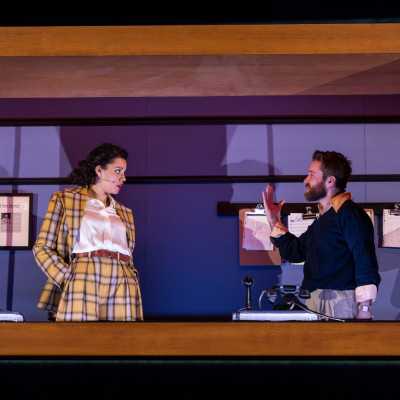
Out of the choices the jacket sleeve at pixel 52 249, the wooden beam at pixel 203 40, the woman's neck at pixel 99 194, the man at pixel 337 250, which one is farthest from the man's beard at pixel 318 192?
the jacket sleeve at pixel 52 249

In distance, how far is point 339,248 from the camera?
2.75 meters

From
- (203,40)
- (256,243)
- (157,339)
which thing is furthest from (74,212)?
(157,339)

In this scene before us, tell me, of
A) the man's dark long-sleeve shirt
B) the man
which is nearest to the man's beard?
the man

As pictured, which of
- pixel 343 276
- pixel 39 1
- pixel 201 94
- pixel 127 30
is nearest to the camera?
pixel 127 30

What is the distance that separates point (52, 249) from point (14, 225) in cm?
94

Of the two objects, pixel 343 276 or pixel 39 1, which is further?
pixel 39 1

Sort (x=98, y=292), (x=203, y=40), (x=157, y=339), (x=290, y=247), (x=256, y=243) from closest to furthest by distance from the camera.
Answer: (x=157, y=339)
(x=203, y=40)
(x=98, y=292)
(x=290, y=247)
(x=256, y=243)

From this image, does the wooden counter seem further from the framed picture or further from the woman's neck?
the framed picture

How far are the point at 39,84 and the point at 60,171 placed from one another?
0.62 metres

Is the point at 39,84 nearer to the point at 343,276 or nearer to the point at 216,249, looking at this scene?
the point at 216,249

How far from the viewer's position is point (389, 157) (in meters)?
3.72

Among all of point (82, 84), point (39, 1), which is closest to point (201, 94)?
point (82, 84)

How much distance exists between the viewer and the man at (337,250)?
2.55 metres

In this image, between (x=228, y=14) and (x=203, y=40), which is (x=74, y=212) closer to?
(x=203, y=40)
